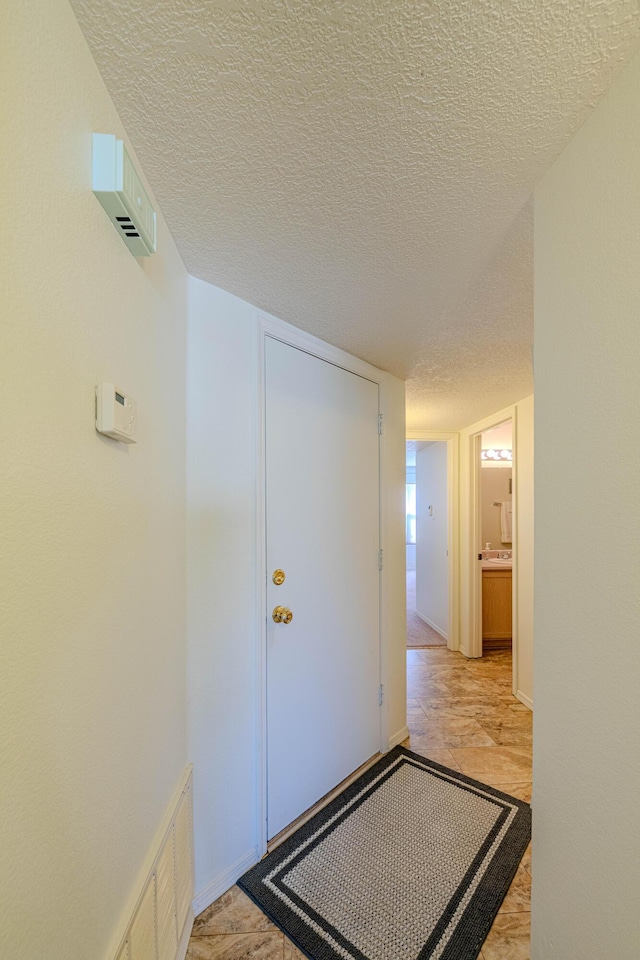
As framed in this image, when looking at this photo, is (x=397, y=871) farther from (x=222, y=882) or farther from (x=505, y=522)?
(x=505, y=522)

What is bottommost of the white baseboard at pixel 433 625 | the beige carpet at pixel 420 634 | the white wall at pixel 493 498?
the beige carpet at pixel 420 634

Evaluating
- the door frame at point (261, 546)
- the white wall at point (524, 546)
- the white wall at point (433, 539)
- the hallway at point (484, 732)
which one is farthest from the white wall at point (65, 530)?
the white wall at point (433, 539)

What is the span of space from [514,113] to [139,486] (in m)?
1.12

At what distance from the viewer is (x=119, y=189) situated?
2.29 ft

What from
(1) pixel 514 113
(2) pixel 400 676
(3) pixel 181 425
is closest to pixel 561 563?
(1) pixel 514 113

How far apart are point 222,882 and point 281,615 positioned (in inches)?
36.1

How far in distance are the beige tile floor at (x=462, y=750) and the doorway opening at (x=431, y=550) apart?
0.44 m

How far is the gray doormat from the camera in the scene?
1.23m

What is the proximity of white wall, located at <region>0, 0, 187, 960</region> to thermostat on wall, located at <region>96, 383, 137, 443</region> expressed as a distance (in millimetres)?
19

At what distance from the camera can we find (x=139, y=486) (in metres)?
0.94

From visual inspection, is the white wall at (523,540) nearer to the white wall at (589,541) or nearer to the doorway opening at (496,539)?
the doorway opening at (496,539)

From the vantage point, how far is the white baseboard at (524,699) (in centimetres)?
276

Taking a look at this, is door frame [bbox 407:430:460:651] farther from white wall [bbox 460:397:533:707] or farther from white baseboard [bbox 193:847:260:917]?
white baseboard [bbox 193:847:260:917]

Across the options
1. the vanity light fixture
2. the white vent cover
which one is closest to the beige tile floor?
the white vent cover
